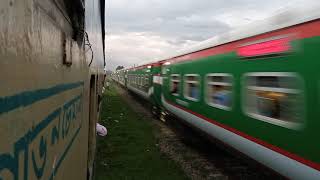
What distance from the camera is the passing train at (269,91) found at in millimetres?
4016

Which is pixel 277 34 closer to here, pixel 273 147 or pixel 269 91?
pixel 269 91

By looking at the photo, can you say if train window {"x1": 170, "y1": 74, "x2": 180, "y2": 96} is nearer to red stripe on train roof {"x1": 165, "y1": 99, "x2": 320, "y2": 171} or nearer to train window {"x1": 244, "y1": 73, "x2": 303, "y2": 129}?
red stripe on train roof {"x1": 165, "y1": 99, "x2": 320, "y2": 171}

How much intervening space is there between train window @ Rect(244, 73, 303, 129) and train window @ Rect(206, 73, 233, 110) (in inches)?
30.6

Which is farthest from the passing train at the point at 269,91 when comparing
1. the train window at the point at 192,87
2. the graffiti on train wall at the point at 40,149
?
the graffiti on train wall at the point at 40,149

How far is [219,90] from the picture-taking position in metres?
6.98

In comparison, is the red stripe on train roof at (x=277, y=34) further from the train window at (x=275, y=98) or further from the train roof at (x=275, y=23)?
the train window at (x=275, y=98)

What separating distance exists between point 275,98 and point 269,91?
16 centimetres

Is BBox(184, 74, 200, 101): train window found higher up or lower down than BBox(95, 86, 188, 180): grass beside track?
higher up

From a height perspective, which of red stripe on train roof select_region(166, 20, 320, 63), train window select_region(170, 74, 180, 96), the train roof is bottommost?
train window select_region(170, 74, 180, 96)

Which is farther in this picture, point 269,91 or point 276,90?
point 269,91

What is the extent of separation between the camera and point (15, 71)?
0.81 meters

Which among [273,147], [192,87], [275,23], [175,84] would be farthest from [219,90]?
[175,84]

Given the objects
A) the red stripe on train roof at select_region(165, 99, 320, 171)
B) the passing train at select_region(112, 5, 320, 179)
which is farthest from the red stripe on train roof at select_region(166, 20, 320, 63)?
the red stripe on train roof at select_region(165, 99, 320, 171)

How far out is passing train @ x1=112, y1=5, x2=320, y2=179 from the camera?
402cm
